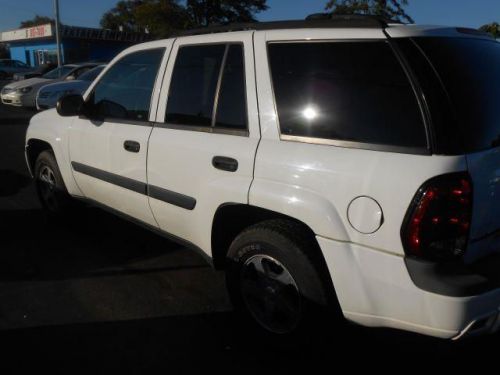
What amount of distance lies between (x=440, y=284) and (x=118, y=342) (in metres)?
1.89

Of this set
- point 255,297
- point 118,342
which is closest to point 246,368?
point 255,297

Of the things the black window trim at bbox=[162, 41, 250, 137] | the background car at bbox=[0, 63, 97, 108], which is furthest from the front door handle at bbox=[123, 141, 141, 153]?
the background car at bbox=[0, 63, 97, 108]

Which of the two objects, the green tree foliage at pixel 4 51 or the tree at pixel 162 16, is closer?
the tree at pixel 162 16

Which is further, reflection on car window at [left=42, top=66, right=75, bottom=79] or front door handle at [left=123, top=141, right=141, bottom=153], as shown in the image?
reflection on car window at [left=42, top=66, right=75, bottom=79]

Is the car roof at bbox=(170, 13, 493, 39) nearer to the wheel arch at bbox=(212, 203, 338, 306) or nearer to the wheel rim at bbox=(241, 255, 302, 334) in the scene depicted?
the wheel arch at bbox=(212, 203, 338, 306)

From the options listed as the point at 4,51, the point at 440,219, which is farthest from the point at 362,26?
the point at 4,51

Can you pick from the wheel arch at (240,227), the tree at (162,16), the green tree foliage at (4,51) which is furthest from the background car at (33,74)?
the green tree foliage at (4,51)

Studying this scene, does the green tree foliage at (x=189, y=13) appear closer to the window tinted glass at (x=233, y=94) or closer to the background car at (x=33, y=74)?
the background car at (x=33, y=74)

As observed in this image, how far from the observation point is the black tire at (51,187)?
15.3 feet

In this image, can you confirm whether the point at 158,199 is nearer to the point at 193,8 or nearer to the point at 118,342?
the point at 118,342

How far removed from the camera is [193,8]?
37.0 m

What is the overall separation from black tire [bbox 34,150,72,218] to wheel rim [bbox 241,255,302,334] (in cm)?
253

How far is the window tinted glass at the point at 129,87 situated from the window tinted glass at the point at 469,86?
199 centimetres

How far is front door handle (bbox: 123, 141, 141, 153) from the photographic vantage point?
3472 millimetres
